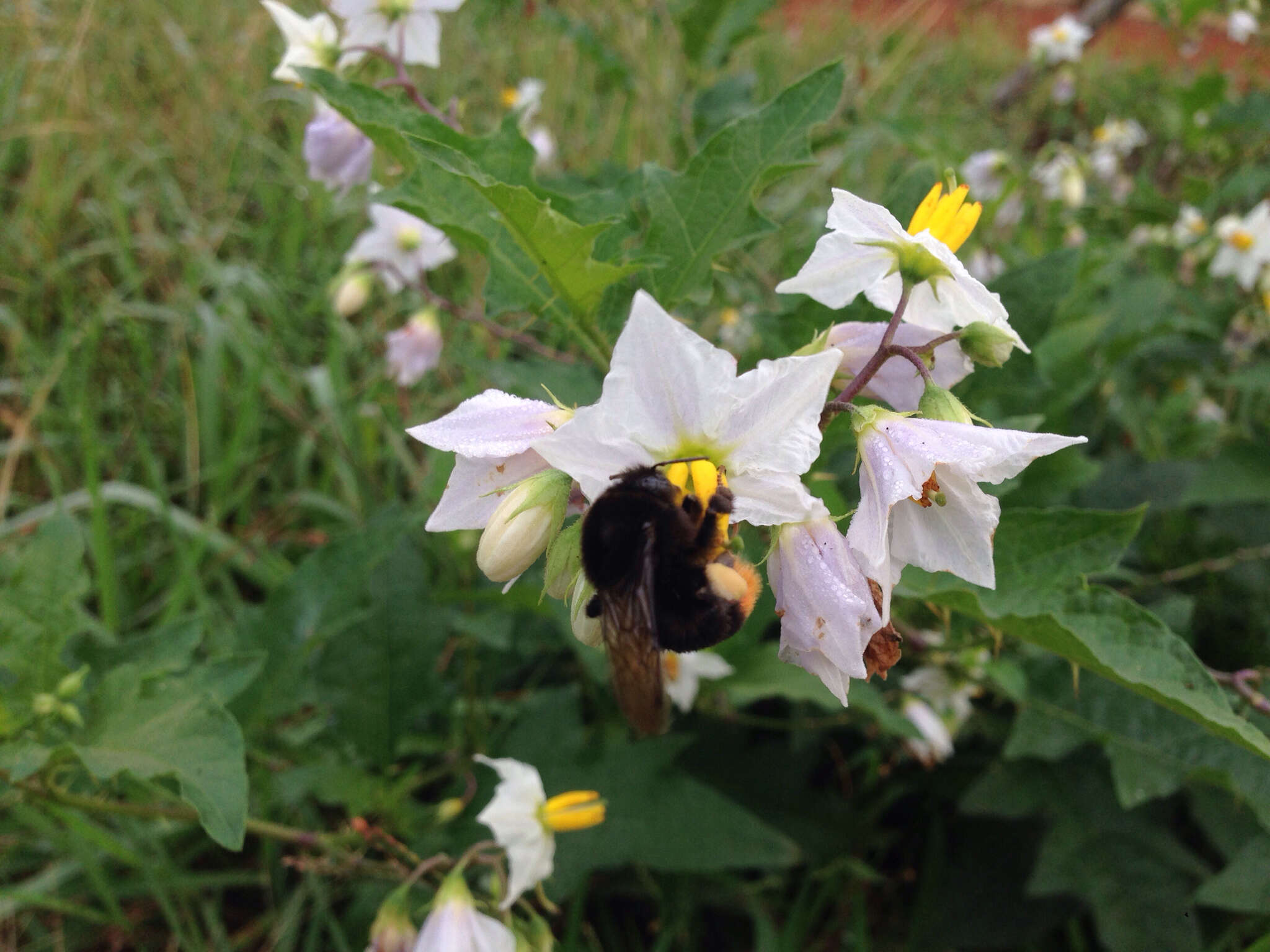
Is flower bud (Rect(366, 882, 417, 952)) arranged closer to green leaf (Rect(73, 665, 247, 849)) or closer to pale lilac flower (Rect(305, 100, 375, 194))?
green leaf (Rect(73, 665, 247, 849))

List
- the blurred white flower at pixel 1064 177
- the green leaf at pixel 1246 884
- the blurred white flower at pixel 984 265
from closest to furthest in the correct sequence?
1. the green leaf at pixel 1246 884
2. the blurred white flower at pixel 984 265
3. the blurred white flower at pixel 1064 177

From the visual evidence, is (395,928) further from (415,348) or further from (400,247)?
(400,247)

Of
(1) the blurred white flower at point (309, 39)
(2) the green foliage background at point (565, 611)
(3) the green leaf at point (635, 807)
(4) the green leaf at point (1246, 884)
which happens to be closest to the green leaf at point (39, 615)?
(2) the green foliage background at point (565, 611)

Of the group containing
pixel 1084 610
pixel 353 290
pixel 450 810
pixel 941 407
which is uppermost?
pixel 941 407

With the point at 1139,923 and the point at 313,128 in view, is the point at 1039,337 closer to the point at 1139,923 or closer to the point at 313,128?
the point at 1139,923

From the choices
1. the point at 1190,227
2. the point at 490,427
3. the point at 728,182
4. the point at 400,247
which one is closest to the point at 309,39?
the point at 400,247

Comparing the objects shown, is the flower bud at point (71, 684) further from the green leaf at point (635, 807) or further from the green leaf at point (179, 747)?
the green leaf at point (635, 807)
